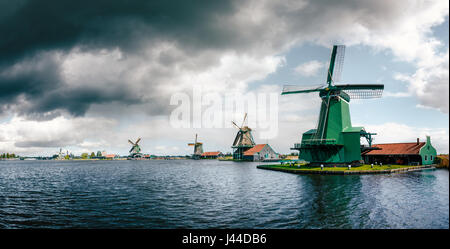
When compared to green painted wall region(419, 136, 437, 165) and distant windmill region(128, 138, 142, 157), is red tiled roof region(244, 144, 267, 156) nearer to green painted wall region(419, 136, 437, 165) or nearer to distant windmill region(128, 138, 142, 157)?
green painted wall region(419, 136, 437, 165)

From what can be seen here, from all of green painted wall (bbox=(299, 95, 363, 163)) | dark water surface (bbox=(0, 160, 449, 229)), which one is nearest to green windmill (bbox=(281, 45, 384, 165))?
green painted wall (bbox=(299, 95, 363, 163))

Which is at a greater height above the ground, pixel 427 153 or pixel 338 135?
pixel 338 135

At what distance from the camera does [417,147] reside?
50.2 metres

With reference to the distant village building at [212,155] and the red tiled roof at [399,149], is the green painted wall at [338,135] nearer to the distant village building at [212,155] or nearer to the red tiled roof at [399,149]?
the red tiled roof at [399,149]

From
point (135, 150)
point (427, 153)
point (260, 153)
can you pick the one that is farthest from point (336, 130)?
point (135, 150)

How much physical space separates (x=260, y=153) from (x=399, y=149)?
2364 inches

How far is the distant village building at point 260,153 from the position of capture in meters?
107

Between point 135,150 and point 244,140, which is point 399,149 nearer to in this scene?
point 244,140

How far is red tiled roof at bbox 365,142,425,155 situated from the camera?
1979 inches

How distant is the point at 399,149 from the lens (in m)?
53.4
